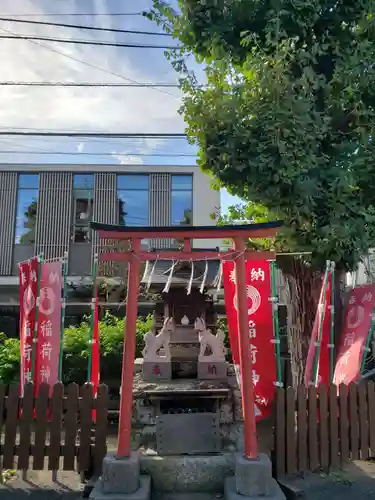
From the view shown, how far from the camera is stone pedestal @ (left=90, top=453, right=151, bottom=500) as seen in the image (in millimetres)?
4883

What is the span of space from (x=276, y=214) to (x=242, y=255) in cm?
146

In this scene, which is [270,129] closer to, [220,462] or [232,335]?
[232,335]

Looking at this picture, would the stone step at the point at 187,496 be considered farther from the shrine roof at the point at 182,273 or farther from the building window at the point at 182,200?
the building window at the point at 182,200

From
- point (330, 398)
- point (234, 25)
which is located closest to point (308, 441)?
point (330, 398)

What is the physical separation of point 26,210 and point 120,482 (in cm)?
1749

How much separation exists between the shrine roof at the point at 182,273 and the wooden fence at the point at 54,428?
238 cm

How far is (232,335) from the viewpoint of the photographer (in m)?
6.95

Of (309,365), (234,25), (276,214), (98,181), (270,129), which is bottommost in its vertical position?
(309,365)

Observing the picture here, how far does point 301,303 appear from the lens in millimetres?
7418

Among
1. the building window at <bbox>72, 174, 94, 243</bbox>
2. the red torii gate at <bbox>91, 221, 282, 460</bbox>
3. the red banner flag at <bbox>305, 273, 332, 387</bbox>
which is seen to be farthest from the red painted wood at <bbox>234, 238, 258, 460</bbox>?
the building window at <bbox>72, 174, 94, 243</bbox>

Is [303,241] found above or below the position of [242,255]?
above

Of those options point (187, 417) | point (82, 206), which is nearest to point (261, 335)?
point (187, 417)

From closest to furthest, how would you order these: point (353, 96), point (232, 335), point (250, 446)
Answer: point (250, 446)
point (353, 96)
point (232, 335)

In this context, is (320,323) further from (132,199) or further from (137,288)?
(132,199)
